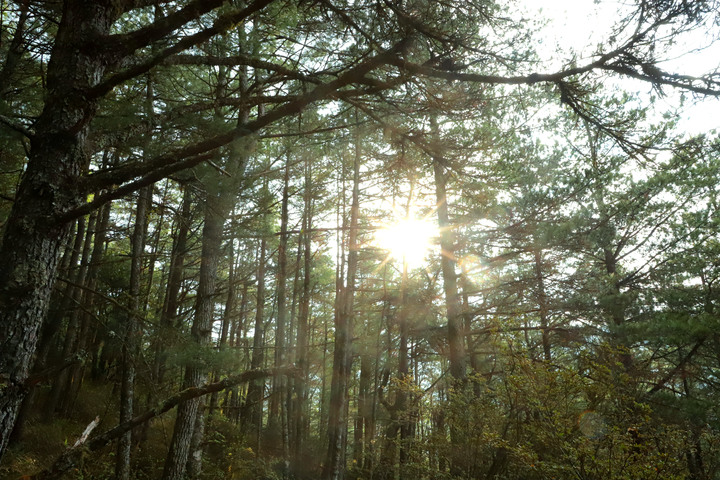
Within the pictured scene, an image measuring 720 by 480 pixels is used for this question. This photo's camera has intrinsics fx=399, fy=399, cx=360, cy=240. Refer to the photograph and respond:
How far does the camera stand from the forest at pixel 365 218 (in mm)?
2701

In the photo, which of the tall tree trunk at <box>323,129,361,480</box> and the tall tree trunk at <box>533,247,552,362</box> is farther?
the tall tree trunk at <box>533,247,552,362</box>

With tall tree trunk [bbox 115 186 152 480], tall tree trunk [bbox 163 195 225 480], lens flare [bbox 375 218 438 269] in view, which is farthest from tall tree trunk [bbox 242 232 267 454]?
tall tree trunk [bbox 115 186 152 480]

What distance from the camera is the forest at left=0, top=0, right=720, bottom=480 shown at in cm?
270

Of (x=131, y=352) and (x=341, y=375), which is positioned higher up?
(x=341, y=375)

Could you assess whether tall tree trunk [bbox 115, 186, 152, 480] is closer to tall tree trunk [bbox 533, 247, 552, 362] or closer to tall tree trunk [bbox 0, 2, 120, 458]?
tall tree trunk [bbox 0, 2, 120, 458]

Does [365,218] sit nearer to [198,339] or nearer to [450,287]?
[450,287]

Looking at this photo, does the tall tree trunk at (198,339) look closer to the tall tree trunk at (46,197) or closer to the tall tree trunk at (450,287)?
the tall tree trunk at (46,197)

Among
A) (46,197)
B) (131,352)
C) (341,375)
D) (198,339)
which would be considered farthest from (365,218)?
(46,197)

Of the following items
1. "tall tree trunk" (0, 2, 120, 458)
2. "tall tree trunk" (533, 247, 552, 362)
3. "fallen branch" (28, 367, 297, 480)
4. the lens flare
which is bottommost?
"fallen branch" (28, 367, 297, 480)

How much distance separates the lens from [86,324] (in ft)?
35.9

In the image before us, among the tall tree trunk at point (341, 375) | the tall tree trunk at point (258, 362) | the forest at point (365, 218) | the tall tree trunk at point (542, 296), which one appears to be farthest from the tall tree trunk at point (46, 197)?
the tall tree trunk at point (258, 362)

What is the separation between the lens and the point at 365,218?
12.6m

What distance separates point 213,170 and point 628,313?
9432 mm

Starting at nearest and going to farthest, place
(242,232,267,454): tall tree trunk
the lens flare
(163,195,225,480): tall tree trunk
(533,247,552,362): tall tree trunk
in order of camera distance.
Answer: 1. (163,195,225,480): tall tree trunk
2. (533,247,552,362): tall tree trunk
3. the lens flare
4. (242,232,267,454): tall tree trunk
